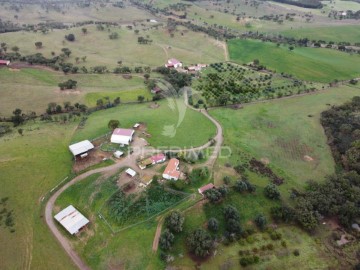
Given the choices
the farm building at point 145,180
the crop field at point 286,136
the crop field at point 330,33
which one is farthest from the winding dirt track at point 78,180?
the crop field at point 330,33

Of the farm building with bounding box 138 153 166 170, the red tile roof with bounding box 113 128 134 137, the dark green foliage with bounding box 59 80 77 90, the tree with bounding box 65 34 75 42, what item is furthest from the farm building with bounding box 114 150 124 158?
the tree with bounding box 65 34 75 42

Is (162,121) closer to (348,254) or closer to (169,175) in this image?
(169,175)

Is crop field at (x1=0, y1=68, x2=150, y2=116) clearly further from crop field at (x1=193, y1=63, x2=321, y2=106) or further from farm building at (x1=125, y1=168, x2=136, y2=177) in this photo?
farm building at (x1=125, y1=168, x2=136, y2=177)

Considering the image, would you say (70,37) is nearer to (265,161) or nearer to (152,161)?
(152,161)

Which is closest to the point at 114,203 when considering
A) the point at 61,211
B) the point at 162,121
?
the point at 61,211

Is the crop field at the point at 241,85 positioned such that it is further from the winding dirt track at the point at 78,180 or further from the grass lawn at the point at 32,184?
the grass lawn at the point at 32,184
